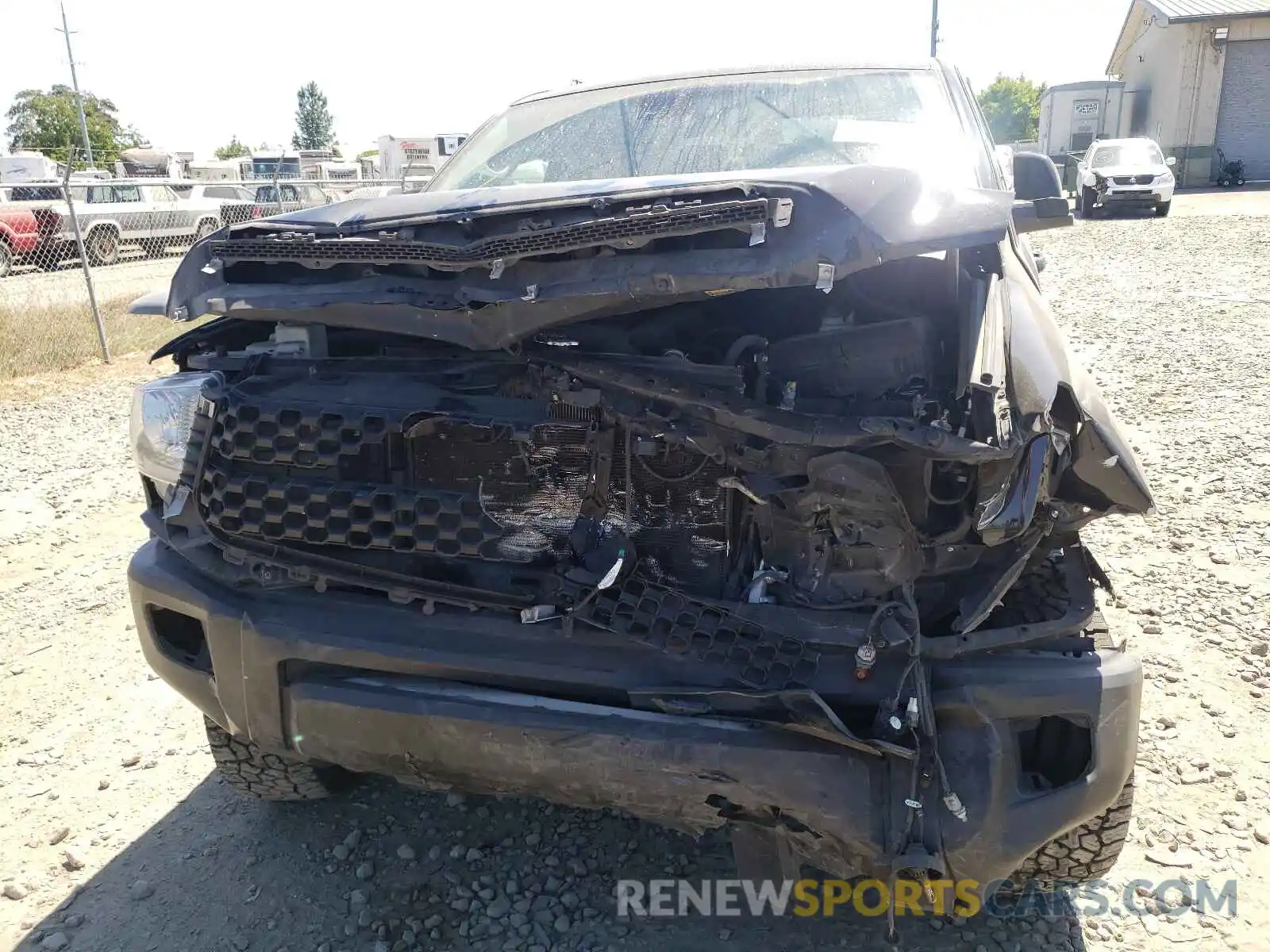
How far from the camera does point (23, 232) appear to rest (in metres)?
15.4

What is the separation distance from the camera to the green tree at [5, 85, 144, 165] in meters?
42.6

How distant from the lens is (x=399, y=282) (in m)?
2.12

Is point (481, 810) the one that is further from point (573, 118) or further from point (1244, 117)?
point (1244, 117)

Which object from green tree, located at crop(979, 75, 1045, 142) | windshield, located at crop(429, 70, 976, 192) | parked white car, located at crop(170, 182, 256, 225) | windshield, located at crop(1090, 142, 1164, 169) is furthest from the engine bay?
green tree, located at crop(979, 75, 1045, 142)

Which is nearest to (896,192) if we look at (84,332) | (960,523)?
(960,523)

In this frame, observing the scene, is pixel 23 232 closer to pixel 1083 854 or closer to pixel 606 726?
pixel 606 726

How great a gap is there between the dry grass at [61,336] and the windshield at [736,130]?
6174 millimetres

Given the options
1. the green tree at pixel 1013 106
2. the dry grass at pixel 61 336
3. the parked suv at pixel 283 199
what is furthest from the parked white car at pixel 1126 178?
the green tree at pixel 1013 106

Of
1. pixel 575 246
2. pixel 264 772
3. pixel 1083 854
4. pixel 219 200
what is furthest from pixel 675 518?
pixel 219 200

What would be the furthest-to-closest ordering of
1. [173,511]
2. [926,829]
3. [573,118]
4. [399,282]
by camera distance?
[573,118] < [173,511] < [399,282] < [926,829]

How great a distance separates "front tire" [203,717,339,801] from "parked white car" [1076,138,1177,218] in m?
20.7

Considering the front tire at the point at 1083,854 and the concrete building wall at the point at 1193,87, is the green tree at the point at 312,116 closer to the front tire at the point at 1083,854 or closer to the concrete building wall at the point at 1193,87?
the concrete building wall at the point at 1193,87

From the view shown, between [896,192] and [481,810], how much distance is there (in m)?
2.10

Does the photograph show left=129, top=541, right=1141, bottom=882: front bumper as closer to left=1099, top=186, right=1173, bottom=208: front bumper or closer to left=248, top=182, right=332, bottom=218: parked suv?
left=248, top=182, right=332, bottom=218: parked suv
